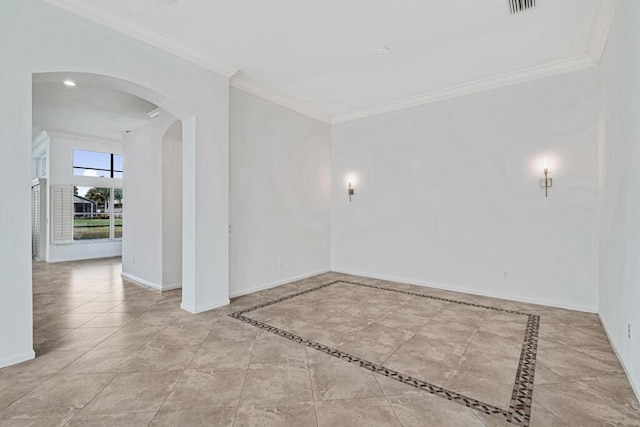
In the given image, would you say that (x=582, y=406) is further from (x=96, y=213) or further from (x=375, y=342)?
(x=96, y=213)

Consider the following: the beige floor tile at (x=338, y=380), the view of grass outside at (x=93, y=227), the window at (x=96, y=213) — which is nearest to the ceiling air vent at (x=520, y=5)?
the beige floor tile at (x=338, y=380)

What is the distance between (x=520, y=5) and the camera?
3.09 metres

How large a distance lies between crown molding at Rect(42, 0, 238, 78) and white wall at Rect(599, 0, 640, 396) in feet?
14.4

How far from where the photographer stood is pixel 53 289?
5422 millimetres

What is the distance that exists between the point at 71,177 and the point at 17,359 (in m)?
7.58

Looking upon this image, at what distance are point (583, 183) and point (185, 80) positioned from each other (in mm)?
5538

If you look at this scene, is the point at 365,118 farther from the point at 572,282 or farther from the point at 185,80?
the point at 572,282

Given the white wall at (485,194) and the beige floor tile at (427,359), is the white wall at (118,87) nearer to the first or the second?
the beige floor tile at (427,359)

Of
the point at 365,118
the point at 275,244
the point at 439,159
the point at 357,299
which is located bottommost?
the point at 357,299

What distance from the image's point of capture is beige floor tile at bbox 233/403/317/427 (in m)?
2.04

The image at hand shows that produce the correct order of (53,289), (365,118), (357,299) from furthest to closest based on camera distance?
(365,118) → (53,289) → (357,299)

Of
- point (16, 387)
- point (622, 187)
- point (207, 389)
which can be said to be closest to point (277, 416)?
point (207, 389)

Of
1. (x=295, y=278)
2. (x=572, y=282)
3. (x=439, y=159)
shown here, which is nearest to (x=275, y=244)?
(x=295, y=278)

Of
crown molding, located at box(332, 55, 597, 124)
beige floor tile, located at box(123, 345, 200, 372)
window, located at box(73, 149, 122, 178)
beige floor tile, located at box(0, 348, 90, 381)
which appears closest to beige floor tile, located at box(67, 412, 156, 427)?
beige floor tile, located at box(123, 345, 200, 372)
